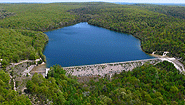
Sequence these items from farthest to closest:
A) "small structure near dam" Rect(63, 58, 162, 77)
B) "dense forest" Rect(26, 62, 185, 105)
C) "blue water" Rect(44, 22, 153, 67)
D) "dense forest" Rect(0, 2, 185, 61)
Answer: "dense forest" Rect(0, 2, 185, 61) → "blue water" Rect(44, 22, 153, 67) → "small structure near dam" Rect(63, 58, 162, 77) → "dense forest" Rect(26, 62, 185, 105)

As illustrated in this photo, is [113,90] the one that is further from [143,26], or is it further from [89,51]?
[143,26]

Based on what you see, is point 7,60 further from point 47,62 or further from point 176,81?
point 176,81

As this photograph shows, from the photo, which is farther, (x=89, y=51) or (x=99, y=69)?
(x=89, y=51)

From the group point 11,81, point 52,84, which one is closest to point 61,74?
point 52,84

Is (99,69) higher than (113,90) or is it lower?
higher

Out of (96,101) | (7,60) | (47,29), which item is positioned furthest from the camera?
(47,29)

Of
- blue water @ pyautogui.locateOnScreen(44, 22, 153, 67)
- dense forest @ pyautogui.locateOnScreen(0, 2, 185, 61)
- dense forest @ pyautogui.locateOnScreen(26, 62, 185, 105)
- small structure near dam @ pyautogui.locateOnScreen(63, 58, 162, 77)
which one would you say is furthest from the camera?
dense forest @ pyautogui.locateOnScreen(0, 2, 185, 61)

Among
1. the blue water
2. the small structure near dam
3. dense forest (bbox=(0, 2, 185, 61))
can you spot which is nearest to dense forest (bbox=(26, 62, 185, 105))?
the small structure near dam

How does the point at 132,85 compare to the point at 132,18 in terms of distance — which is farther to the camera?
the point at 132,18

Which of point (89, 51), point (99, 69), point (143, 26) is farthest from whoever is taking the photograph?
point (143, 26)

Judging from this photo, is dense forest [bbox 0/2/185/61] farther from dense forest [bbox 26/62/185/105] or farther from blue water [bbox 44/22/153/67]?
dense forest [bbox 26/62/185/105]

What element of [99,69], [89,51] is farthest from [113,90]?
[89,51]
